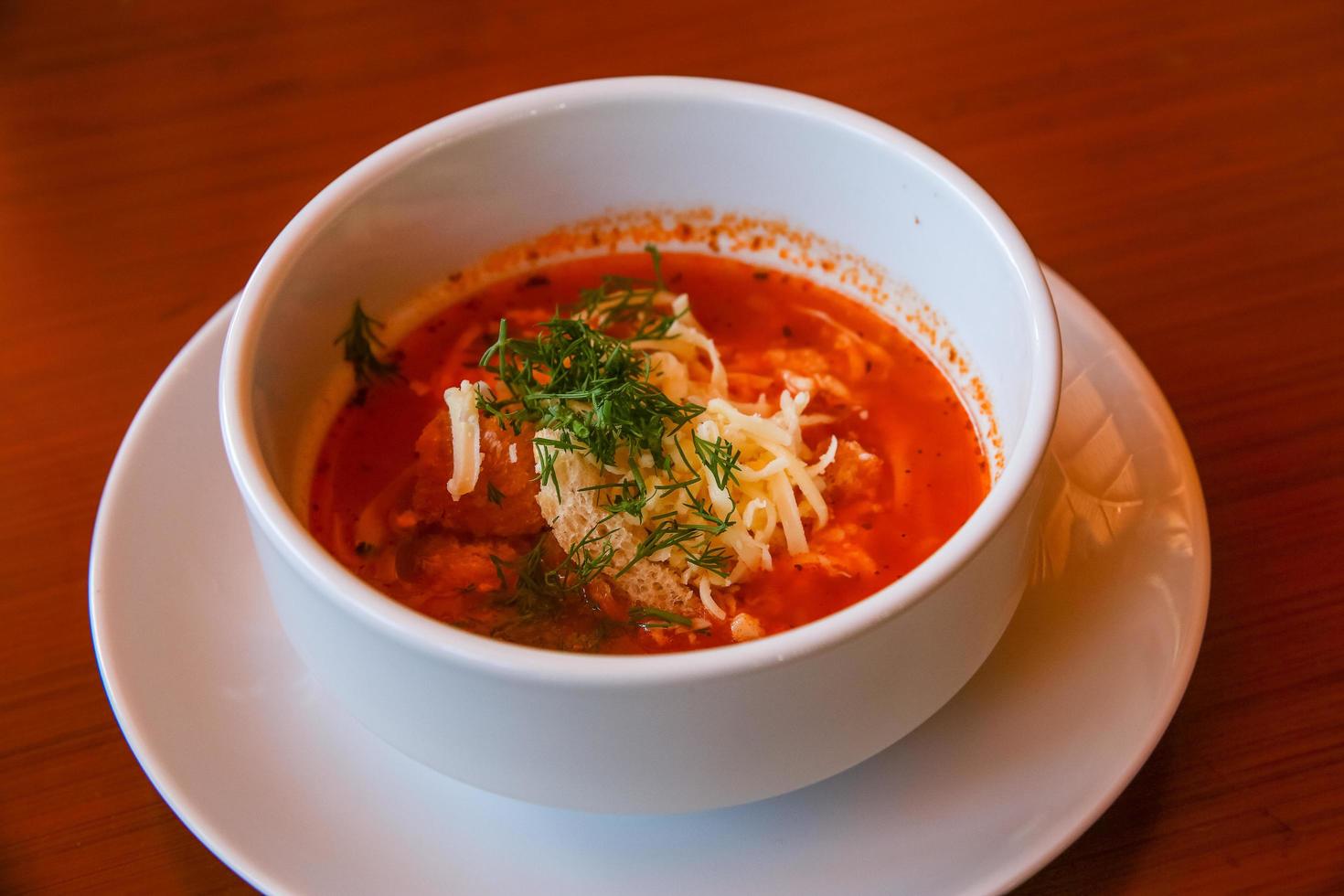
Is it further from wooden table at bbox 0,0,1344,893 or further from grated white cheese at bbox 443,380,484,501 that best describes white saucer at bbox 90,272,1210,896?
grated white cheese at bbox 443,380,484,501

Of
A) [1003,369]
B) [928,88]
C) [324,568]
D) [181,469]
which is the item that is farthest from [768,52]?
[324,568]

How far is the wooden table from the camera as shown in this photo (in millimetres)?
1529

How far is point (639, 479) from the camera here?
60.3 inches

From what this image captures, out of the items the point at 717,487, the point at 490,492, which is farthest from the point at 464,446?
the point at 717,487

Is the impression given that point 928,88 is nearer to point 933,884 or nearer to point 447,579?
point 447,579

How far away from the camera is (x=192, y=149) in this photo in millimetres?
2508

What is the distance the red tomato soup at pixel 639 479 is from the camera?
4.96 feet

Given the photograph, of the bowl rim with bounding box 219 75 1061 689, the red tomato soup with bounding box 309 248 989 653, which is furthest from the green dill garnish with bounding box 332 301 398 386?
the bowl rim with bounding box 219 75 1061 689

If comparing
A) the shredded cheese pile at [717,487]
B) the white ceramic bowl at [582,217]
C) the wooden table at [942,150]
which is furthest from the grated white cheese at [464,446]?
the wooden table at [942,150]

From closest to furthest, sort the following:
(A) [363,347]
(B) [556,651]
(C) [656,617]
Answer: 1. (B) [556,651]
2. (C) [656,617]
3. (A) [363,347]

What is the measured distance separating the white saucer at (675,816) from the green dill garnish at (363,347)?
238 mm

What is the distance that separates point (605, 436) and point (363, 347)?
0.46 metres

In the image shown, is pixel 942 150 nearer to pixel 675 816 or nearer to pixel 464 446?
pixel 464 446

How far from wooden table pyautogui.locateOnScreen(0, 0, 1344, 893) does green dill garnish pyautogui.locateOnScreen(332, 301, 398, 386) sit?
1.50 feet
